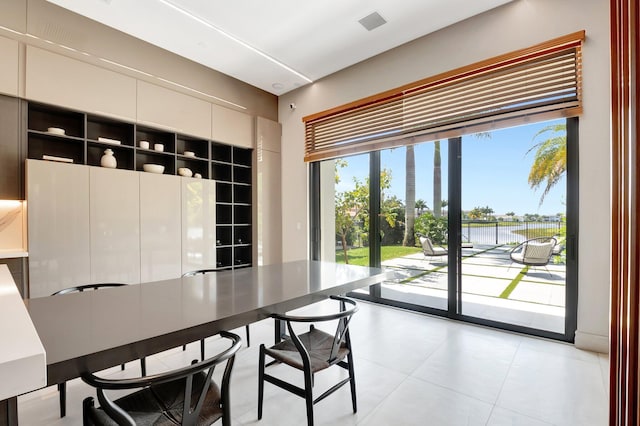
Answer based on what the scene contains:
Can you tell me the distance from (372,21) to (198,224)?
3.20 meters

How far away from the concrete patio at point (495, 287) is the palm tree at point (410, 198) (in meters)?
0.24

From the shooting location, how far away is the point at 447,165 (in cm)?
357

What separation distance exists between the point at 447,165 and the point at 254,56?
2.78m

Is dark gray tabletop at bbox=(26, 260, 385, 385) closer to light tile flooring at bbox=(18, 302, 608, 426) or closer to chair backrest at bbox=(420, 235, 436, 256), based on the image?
light tile flooring at bbox=(18, 302, 608, 426)

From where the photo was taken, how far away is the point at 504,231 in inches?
128

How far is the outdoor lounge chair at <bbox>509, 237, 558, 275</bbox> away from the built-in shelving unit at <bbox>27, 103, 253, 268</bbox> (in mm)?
3653

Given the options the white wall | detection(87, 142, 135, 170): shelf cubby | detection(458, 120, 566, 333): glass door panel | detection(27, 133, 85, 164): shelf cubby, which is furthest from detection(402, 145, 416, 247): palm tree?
detection(27, 133, 85, 164): shelf cubby

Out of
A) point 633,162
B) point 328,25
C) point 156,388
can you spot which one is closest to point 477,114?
point 328,25

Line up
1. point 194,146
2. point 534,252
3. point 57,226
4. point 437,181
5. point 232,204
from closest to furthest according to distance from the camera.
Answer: point 57,226
point 534,252
point 437,181
point 194,146
point 232,204

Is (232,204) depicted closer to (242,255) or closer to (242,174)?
(242,174)

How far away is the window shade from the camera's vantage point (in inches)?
109

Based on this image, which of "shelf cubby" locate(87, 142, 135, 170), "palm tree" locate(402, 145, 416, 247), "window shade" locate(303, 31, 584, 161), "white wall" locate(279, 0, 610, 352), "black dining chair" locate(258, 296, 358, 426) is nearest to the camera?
"black dining chair" locate(258, 296, 358, 426)

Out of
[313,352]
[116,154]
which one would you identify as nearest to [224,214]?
[116,154]

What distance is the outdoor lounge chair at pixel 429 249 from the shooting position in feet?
11.9
